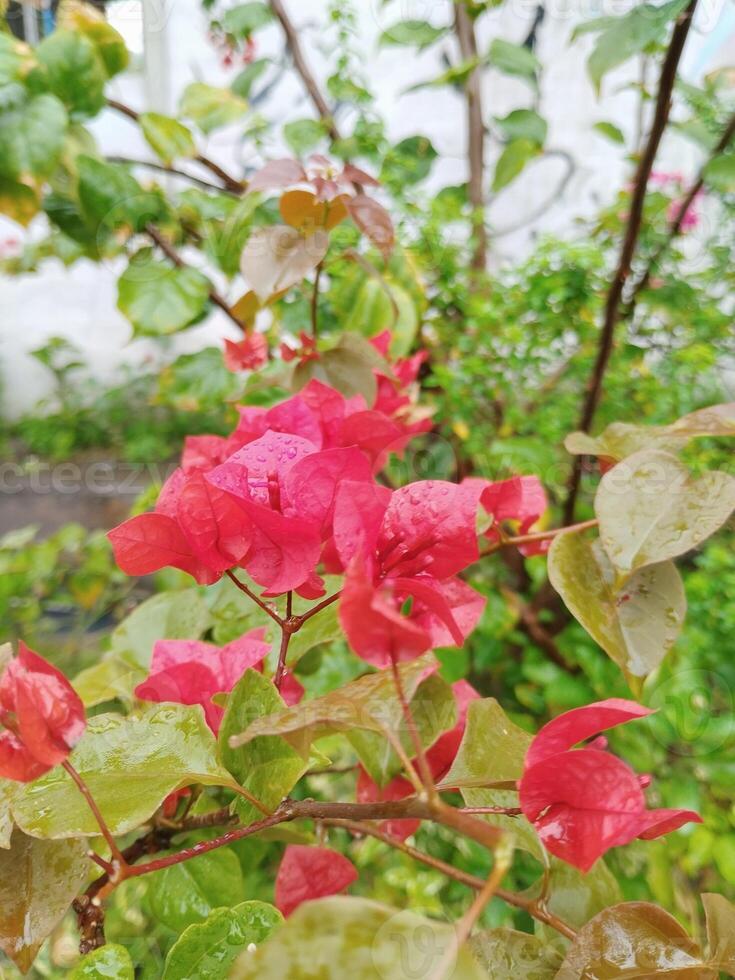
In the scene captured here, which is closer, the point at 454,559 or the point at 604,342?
the point at 454,559

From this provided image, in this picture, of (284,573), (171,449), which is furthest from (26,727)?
(171,449)

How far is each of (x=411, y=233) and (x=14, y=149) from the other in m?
0.44

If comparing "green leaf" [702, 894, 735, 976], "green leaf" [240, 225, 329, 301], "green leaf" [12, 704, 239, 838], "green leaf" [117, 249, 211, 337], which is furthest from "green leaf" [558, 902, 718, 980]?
"green leaf" [117, 249, 211, 337]

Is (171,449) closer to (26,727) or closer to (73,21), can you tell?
(73,21)

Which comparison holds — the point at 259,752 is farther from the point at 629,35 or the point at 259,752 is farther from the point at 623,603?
the point at 629,35

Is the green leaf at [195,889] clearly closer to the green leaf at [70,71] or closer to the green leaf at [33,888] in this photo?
the green leaf at [33,888]

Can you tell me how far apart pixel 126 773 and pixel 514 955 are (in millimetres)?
123

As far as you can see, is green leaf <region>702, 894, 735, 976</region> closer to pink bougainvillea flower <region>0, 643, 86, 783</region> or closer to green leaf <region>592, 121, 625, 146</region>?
pink bougainvillea flower <region>0, 643, 86, 783</region>

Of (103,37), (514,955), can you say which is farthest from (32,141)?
(514,955)

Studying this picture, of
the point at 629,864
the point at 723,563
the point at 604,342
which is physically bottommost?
the point at 629,864

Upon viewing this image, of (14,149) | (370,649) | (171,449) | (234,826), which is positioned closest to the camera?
(370,649)

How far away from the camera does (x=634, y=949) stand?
0.18m

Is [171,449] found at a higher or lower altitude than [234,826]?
lower

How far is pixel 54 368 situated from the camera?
209cm
